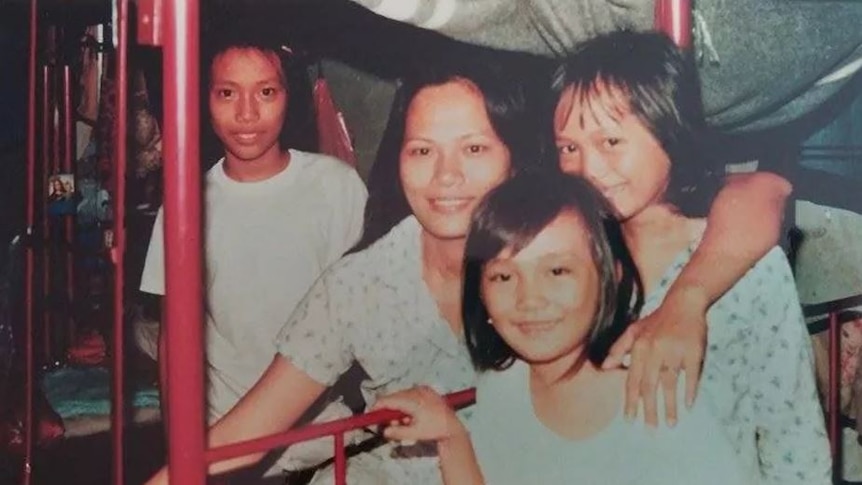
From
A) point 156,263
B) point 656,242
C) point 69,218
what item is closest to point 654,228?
point 656,242

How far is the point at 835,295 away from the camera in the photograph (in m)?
1.59

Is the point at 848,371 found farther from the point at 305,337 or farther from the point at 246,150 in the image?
the point at 246,150

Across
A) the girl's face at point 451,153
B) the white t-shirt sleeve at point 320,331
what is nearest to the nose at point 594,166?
the girl's face at point 451,153

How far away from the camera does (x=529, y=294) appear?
152 cm

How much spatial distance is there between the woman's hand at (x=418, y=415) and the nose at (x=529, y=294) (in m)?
0.17

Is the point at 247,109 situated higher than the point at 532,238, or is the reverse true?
the point at 247,109

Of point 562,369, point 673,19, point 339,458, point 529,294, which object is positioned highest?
point 673,19

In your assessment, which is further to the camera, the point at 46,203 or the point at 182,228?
the point at 46,203

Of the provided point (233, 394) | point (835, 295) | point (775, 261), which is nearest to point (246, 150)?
point (233, 394)

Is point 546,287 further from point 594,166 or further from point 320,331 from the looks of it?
point 320,331

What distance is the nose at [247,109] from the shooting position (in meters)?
1.48

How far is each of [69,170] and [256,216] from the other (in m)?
0.27

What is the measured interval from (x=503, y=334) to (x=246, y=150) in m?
0.43

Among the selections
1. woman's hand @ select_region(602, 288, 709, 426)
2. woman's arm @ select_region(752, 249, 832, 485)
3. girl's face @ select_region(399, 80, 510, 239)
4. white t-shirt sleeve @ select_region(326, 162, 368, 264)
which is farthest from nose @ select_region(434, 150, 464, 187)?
woman's arm @ select_region(752, 249, 832, 485)
